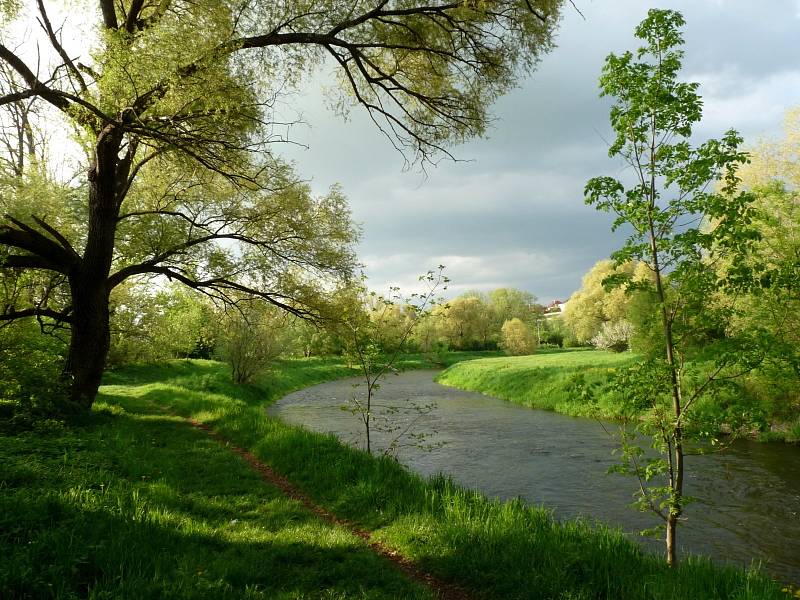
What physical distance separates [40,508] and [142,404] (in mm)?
15849

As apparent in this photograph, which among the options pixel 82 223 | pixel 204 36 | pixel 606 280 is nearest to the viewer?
pixel 606 280

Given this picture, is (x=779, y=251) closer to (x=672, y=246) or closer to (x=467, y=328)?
(x=672, y=246)

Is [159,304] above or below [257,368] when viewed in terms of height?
above

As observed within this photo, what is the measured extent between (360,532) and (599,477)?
8075 mm

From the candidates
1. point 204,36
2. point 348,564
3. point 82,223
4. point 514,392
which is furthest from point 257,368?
point 348,564

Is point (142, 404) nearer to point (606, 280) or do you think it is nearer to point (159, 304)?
point (159, 304)

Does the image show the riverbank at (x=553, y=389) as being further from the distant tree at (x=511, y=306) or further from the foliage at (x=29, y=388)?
the distant tree at (x=511, y=306)

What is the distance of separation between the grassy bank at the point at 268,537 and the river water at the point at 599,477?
2.48 metres

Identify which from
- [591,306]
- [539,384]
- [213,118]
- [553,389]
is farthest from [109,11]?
[591,306]

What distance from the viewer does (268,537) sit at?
19.8 feet

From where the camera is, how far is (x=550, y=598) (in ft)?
15.8

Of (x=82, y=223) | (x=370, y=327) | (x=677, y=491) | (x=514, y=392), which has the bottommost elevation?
(x=514, y=392)

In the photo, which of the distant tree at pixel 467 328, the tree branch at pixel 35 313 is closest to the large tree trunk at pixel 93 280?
the tree branch at pixel 35 313

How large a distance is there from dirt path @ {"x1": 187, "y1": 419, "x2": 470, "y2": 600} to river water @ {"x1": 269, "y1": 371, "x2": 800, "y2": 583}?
2.90 m
